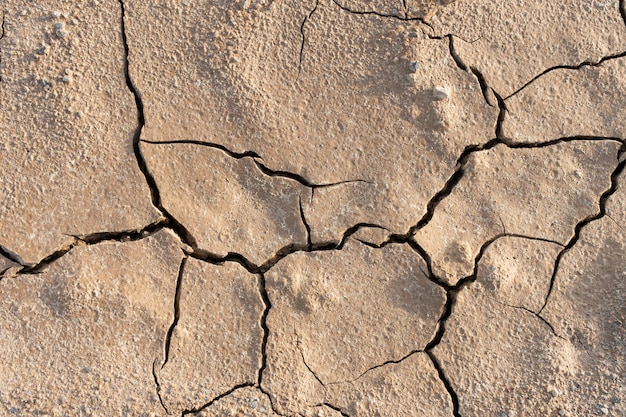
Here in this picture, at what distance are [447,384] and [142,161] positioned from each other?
1.90m

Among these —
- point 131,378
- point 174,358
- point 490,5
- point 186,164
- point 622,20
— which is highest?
point 622,20

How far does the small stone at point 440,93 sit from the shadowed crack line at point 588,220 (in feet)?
3.16

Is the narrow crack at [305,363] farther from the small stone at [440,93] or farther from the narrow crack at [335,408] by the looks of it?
the small stone at [440,93]

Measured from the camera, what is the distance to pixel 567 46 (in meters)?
3.11

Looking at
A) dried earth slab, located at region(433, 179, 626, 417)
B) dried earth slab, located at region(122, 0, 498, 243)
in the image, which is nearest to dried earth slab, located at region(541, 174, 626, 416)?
dried earth slab, located at region(433, 179, 626, 417)

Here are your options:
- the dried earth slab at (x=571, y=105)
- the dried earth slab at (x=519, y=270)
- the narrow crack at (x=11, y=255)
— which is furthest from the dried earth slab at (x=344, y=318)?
the narrow crack at (x=11, y=255)

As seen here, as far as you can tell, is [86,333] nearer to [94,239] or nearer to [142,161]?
[94,239]

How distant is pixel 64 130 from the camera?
2.93 meters

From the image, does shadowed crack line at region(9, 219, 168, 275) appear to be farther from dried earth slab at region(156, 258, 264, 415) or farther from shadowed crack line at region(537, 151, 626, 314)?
shadowed crack line at region(537, 151, 626, 314)

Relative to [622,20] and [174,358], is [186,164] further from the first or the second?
[622,20]

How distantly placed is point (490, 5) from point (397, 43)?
0.56m

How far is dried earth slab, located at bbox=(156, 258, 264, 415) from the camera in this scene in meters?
2.79

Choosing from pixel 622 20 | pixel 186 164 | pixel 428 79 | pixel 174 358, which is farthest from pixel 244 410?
pixel 622 20

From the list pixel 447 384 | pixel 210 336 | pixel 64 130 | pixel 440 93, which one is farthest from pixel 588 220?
Answer: pixel 64 130
